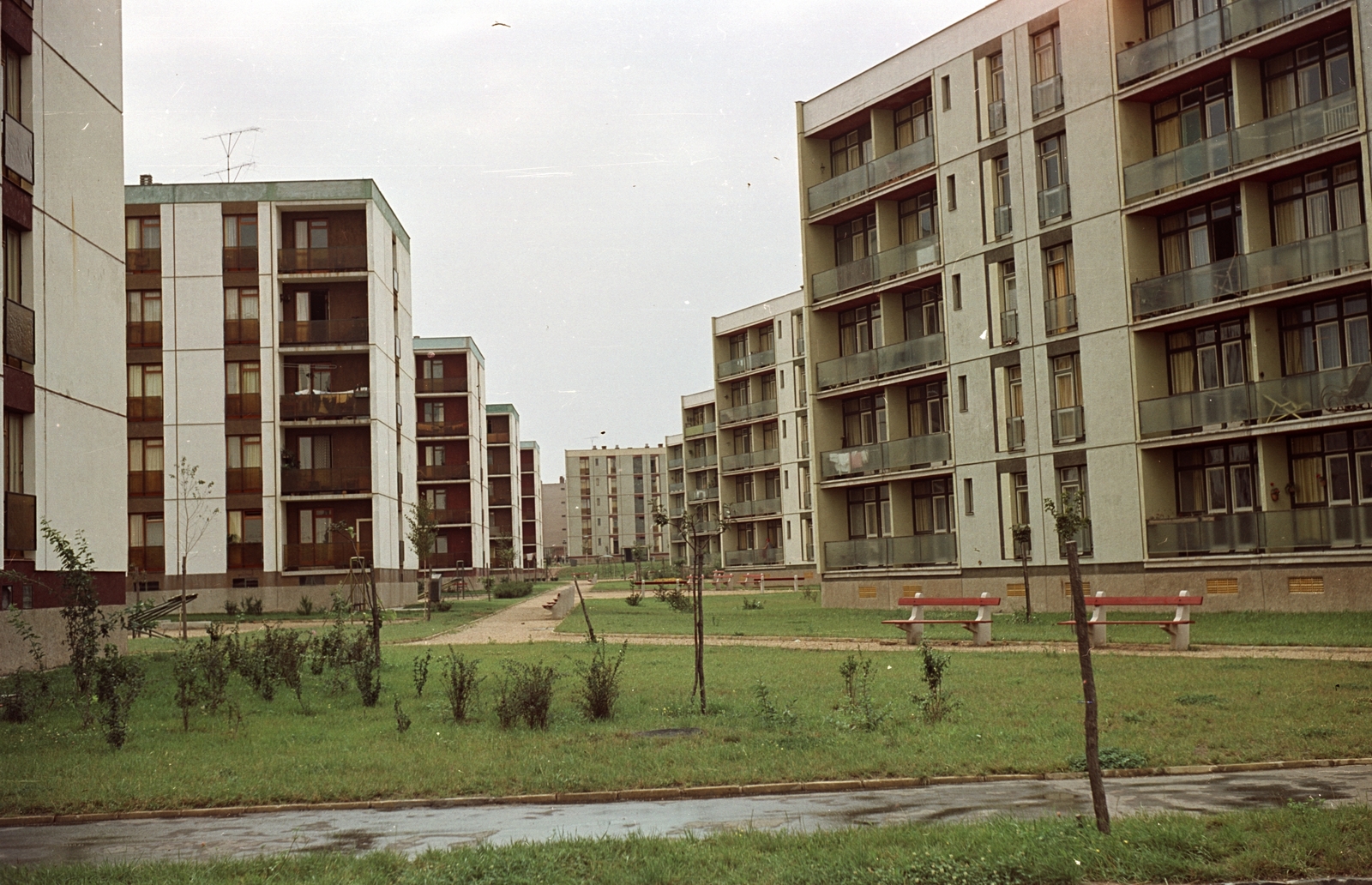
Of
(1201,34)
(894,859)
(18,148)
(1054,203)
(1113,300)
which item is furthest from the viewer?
(1054,203)

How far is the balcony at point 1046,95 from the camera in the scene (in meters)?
37.4

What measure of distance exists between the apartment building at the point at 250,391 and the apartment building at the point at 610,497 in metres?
133

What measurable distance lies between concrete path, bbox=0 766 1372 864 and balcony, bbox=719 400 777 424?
83.0 meters

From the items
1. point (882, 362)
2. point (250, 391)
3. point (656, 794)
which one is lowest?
point (656, 794)

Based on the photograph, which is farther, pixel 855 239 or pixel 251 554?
pixel 251 554

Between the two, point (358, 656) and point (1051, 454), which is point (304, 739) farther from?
point (1051, 454)

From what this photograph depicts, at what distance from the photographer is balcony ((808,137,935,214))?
42969mm

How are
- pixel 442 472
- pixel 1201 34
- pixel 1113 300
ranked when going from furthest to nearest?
1. pixel 442 472
2. pixel 1113 300
3. pixel 1201 34

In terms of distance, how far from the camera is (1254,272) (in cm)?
3180

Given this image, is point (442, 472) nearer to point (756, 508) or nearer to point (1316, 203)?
point (756, 508)

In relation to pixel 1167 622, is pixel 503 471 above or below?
above

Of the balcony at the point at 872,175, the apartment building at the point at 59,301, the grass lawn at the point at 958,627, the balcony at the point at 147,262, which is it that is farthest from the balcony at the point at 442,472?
the apartment building at the point at 59,301

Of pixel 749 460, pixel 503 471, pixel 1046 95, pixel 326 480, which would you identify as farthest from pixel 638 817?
pixel 503 471

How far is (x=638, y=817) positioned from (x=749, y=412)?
8637 centimetres
